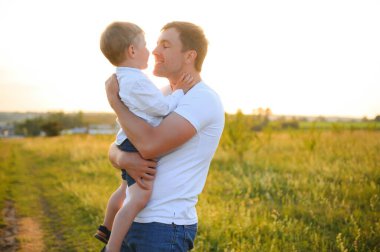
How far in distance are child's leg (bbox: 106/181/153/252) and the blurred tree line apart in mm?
53811

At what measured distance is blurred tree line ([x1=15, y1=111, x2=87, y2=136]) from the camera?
54.6 metres

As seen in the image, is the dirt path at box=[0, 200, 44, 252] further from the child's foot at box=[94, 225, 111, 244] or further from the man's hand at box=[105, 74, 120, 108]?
the man's hand at box=[105, 74, 120, 108]

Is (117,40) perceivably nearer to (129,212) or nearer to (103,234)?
(129,212)

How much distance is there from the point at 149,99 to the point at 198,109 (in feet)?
0.85

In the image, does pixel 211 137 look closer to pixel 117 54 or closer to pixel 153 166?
pixel 153 166

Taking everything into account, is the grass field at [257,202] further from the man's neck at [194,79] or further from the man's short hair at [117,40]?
the man's short hair at [117,40]

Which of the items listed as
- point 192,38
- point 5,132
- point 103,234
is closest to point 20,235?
point 103,234

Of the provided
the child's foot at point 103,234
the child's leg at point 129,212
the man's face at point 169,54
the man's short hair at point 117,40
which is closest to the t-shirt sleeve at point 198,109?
the man's face at point 169,54

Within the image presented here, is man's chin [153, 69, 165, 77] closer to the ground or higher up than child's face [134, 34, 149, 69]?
closer to the ground

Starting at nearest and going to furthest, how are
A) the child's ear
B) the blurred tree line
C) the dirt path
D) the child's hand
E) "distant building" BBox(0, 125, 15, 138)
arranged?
the child's hand
the child's ear
the dirt path
"distant building" BBox(0, 125, 15, 138)
the blurred tree line

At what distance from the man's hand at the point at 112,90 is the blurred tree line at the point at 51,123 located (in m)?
53.9

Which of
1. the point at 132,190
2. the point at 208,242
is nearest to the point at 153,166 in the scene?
the point at 132,190

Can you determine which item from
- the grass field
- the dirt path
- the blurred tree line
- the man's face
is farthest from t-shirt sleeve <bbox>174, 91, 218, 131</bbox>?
the blurred tree line

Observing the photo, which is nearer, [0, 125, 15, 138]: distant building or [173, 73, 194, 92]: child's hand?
[173, 73, 194, 92]: child's hand
